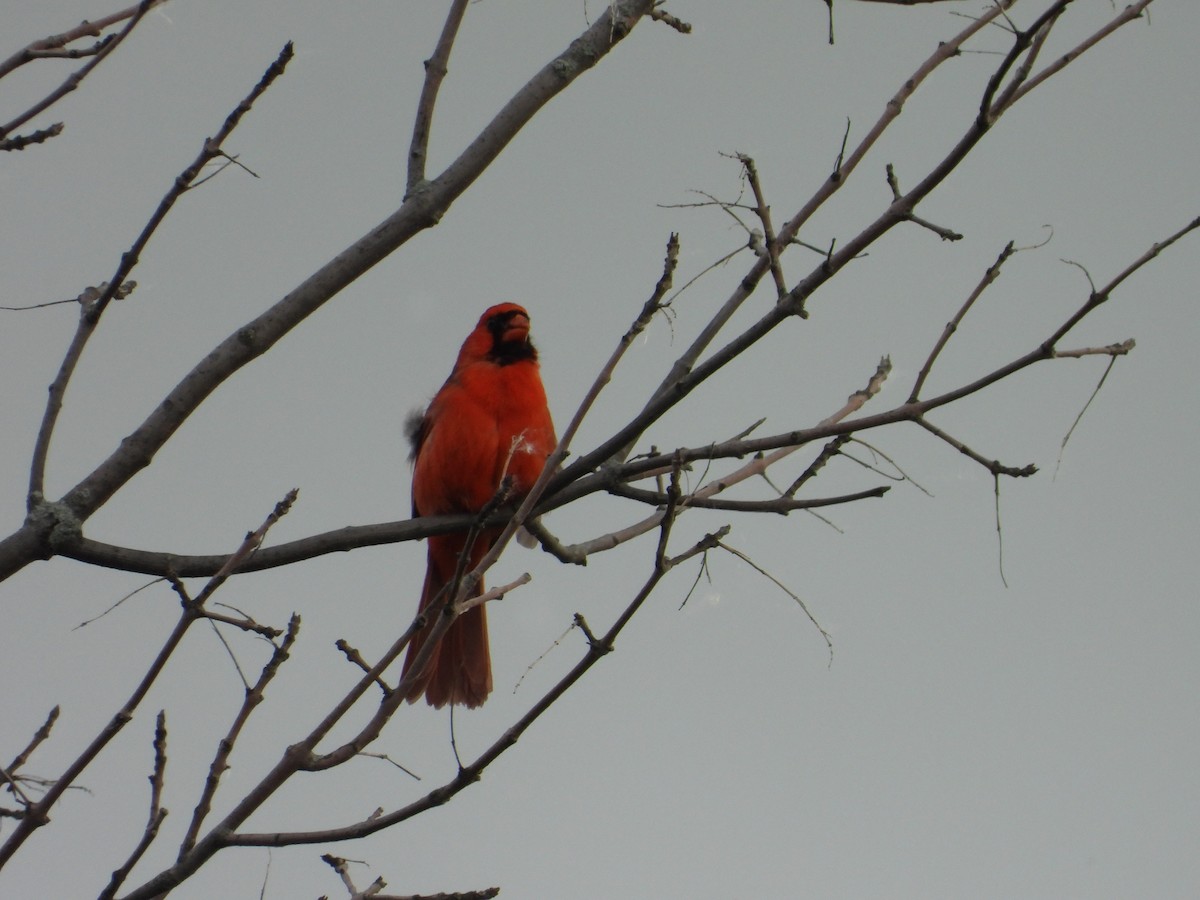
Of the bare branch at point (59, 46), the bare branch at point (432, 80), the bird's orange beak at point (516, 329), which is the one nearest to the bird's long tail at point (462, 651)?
the bird's orange beak at point (516, 329)

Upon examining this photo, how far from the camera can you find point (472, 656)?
14.6 ft

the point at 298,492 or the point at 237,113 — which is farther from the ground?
the point at 237,113

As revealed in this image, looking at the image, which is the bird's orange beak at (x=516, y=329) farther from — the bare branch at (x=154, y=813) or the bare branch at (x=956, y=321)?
the bare branch at (x=154, y=813)

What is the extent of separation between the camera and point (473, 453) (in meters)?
4.26

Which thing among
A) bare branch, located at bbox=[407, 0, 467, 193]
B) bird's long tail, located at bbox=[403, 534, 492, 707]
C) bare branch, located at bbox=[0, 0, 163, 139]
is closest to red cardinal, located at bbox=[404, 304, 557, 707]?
bird's long tail, located at bbox=[403, 534, 492, 707]

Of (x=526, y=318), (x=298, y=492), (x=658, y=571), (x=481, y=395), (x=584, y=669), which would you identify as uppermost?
(x=526, y=318)

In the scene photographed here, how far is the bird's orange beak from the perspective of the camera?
15.9 ft

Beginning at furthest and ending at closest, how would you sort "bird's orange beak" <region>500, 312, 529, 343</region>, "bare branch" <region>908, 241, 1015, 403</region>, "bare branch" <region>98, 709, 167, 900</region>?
"bird's orange beak" <region>500, 312, 529, 343</region> → "bare branch" <region>908, 241, 1015, 403</region> → "bare branch" <region>98, 709, 167, 900</region>

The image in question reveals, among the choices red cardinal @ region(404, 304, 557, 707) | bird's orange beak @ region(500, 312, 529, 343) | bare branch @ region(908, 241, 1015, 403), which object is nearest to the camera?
bare branch @ region(908, 241, 1015, 403)

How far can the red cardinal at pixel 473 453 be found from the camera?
4.25m

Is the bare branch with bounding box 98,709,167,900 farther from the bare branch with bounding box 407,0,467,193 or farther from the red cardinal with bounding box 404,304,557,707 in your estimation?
the red cardinal with bounding box 404,304,557,707

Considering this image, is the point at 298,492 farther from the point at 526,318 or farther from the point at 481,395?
the point at 526,318

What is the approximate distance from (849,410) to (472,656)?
1.93 metres

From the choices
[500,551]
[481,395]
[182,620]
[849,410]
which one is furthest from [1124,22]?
[481,395]
